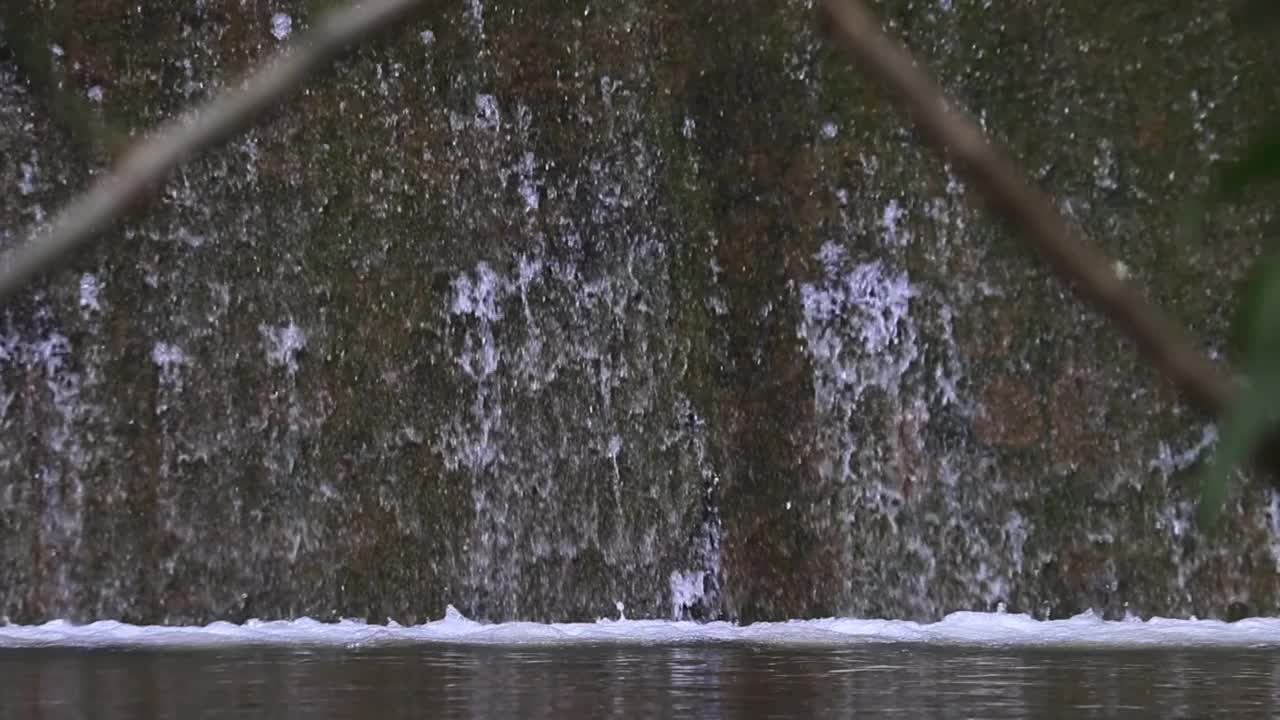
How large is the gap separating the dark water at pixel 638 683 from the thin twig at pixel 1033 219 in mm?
2179

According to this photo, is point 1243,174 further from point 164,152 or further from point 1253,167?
point 164,152

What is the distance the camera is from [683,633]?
14.0ft

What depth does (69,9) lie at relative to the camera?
15.4 feet

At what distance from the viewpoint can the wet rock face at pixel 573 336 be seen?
4.46 m

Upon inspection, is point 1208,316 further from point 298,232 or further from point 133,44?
point 133,44

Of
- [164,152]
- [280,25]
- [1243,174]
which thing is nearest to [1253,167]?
[1243,174]

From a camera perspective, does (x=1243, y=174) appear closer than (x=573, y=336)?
Yes

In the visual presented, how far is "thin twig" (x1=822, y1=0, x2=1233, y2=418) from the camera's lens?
0.30m

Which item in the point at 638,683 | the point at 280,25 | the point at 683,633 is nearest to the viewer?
the point at 638,683

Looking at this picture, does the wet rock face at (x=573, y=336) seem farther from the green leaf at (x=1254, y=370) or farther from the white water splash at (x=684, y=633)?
the green leaf at (x=1254, y=370)

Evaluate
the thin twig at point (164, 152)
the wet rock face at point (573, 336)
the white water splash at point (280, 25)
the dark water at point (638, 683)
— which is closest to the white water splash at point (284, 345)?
the wet rock face at point (573, 336)

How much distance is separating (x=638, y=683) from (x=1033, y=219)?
2752 mm

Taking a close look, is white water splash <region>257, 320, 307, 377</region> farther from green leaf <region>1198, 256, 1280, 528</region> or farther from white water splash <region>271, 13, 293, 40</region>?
green leaf <region>1198, 256, 1280, 528</region>

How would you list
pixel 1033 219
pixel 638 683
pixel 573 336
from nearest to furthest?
pixel 1033 219
pixel 638 683
pixel 573 336
